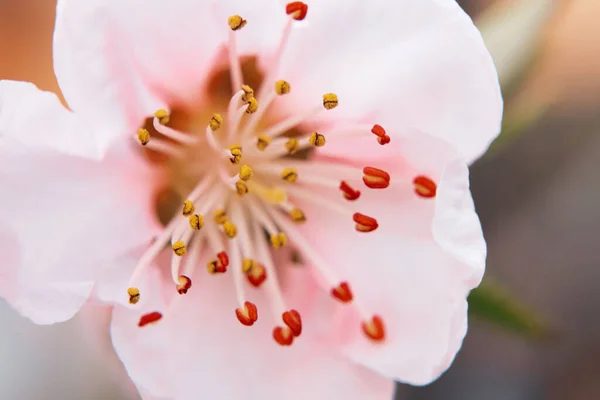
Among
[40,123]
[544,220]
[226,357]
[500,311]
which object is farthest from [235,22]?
[544,220]

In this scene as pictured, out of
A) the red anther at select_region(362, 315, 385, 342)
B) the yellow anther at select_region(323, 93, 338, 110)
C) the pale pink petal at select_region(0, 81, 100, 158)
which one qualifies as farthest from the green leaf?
the pale pink petal at select_region(0, 81, 100, 158)

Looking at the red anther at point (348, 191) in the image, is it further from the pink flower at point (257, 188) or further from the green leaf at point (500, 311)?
the green leaf at point (500, 311)

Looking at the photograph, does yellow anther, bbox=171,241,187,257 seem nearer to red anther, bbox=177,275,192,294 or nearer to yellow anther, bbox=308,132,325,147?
red anther, bbox=177,275,192,294

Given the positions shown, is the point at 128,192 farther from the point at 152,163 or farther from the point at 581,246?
the point at 581,246

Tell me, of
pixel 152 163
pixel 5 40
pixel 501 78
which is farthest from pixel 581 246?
pixel 5 40

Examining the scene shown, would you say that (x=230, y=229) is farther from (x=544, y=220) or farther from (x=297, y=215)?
(x=544, y=220)

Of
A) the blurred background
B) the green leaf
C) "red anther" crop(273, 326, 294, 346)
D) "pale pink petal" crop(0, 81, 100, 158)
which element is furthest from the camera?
the blurred background
